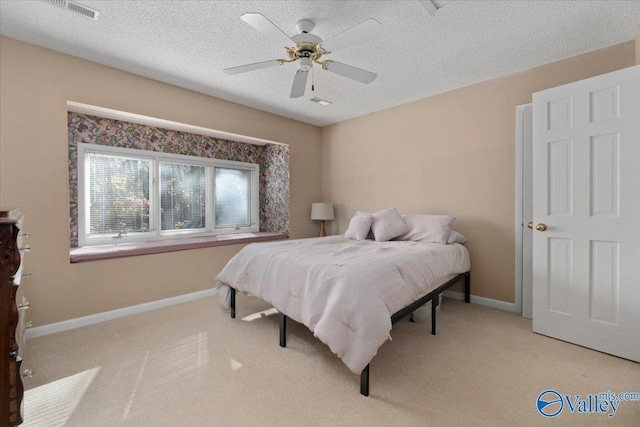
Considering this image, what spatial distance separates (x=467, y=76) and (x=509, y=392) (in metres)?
3.00

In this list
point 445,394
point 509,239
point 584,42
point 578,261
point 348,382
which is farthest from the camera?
point 509,239

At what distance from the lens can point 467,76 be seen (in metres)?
3.09

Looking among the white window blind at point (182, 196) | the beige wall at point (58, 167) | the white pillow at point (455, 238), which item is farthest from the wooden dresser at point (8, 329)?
the white pillow at point (455, 238)

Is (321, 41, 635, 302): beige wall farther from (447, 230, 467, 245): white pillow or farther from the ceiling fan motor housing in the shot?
the ceiling fan motor housing

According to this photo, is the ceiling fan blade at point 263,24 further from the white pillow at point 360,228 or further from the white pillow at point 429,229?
the white pillow at point 429,229

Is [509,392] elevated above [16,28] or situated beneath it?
situated beneath

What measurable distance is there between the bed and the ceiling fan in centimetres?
150

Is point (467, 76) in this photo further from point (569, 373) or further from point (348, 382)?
point (348, 382)

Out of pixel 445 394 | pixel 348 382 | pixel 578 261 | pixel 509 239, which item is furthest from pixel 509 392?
pixel 509 239

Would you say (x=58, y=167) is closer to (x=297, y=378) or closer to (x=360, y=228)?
(x=297, y=378)

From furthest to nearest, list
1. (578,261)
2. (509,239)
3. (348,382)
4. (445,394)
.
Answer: (509,239) → (578,261) → (348,382) → (445,394)

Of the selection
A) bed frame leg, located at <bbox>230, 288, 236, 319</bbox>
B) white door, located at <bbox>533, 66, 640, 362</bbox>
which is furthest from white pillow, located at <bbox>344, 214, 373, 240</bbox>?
white door, located at <bbox>533, 66, 640, 362</bbox>

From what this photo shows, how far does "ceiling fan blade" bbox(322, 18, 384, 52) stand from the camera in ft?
5.73

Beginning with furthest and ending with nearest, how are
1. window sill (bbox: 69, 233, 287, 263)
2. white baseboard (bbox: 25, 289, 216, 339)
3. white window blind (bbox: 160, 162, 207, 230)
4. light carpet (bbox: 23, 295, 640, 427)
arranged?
1. white window blind (bbox: 160, 162, 207, 230)
2. window sill (bbox: 69, 233, 287, 263)
3. white baseboard (bbox: 25, 289, 216, 339)
4. light carpet (bbox: 23, 295, 640, 427)
